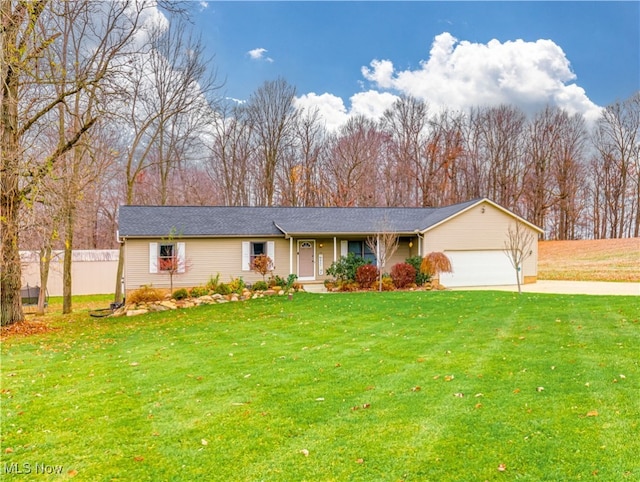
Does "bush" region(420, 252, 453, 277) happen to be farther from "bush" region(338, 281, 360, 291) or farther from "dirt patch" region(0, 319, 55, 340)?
"dirt patch" region(0, 319, 55, 340)

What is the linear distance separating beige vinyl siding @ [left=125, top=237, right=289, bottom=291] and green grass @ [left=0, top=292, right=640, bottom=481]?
761 cm

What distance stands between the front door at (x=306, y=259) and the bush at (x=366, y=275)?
2597 millimetres

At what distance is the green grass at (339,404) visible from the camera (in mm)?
3398

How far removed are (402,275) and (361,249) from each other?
270 cm

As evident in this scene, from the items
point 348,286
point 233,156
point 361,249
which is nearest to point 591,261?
point 361,249

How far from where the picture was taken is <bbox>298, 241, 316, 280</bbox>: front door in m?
18.8

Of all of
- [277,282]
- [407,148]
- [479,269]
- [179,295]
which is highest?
[407,148]

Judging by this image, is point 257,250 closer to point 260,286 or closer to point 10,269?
point 260,286

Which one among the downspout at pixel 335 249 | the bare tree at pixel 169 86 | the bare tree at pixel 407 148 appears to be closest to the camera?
the downspout at pixel 335 249

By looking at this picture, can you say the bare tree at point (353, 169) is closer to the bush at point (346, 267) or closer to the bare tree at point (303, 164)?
the bare tree at point (303, 164)

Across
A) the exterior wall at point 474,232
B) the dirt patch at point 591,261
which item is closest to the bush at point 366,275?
the exterior wall at point 474,232

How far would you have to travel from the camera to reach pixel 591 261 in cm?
2573

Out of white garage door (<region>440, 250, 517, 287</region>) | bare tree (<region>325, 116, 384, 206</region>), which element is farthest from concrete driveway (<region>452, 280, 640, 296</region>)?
bare tree (<region>325, 116, 384, 206</region>)

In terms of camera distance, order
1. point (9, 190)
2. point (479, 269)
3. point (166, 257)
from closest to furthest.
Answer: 1. point (9, 190)
2. point (166, 257)
3. point (479, 269)
